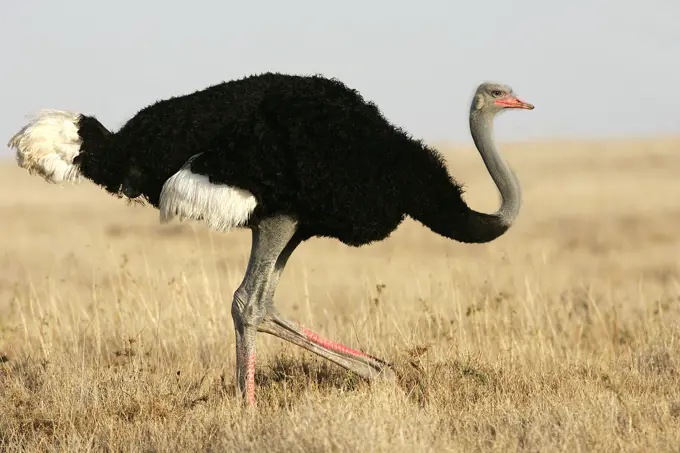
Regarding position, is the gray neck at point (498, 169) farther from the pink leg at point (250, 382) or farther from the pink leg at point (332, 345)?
the pink leg at point (250, 382)

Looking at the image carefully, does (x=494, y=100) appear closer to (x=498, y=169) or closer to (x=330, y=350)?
(x=498, y=169)

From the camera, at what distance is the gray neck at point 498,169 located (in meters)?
6.20

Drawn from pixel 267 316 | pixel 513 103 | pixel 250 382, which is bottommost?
pixel 250 382

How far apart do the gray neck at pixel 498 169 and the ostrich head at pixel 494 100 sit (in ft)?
0.15

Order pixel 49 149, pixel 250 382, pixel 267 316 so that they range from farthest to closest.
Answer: pixel 267 316 → pixel 49 149 → pixel 250 382

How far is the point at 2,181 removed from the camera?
53.4m

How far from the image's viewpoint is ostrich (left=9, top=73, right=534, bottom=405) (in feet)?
19.1

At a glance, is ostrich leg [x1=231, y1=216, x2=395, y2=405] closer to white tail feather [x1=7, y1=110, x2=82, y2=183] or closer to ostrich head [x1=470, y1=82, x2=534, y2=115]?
white tail feather [x1=7, y1=110, x2=82, y2=183]

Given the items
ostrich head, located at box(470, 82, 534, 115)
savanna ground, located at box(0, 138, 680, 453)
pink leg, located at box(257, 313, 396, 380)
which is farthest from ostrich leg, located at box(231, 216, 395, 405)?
ostrich head, located at box(470, 82, 534, 115)

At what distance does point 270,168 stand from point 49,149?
138cm

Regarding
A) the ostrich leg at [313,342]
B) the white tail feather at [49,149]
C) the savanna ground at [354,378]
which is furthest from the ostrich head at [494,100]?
the white tail feather at [49,149]

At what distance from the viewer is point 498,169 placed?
629 centimetres

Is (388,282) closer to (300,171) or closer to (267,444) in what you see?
(300,171)

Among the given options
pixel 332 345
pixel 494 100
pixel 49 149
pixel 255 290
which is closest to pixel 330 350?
pixel 332 345
